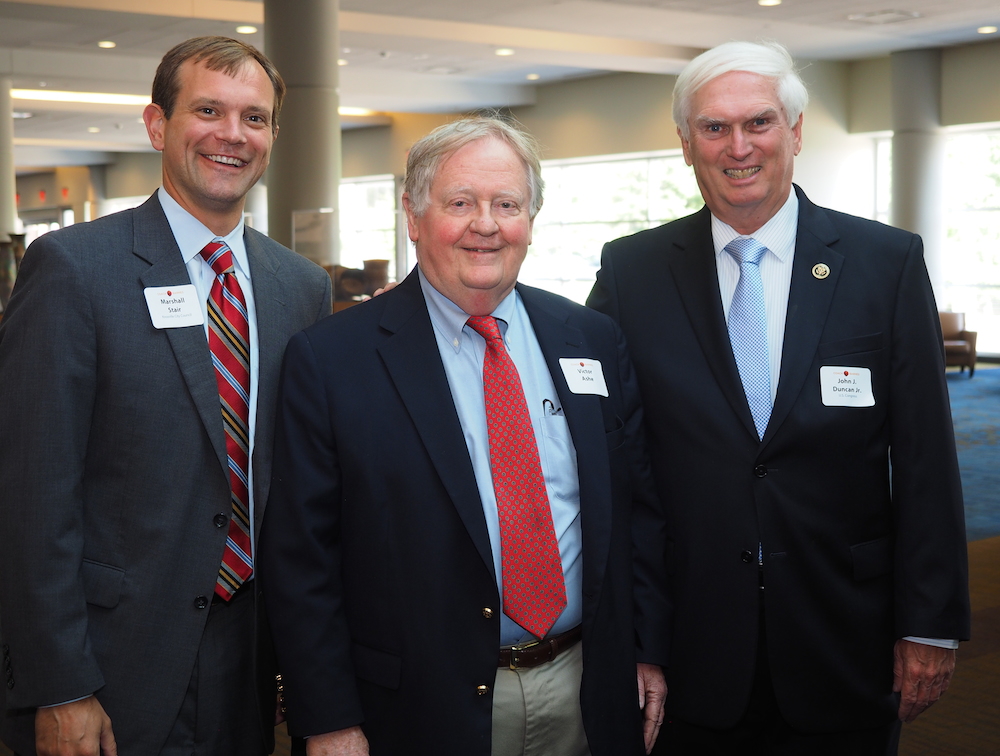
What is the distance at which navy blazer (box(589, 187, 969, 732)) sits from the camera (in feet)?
6.95

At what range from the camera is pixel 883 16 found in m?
12.9

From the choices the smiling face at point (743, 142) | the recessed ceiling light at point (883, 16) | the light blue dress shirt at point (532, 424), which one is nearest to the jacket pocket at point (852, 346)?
the smiling face at point (743, 142)

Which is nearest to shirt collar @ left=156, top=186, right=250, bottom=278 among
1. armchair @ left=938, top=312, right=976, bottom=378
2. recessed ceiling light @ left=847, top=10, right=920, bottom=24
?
recessed ceiling light @ left=847, top=10, right=920, bottom=24

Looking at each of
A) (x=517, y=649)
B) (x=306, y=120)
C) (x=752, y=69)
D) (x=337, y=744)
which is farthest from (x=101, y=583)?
(x=306, y=120)

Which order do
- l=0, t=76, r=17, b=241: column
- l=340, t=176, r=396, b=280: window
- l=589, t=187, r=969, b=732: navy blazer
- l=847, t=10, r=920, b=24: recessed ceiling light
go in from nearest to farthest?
l=589, t=187, r=969, b=732: navy blazer
l=847, t=10, r=920, b=24: recessed ceiling light
l=0, t=76, r=17, b=241: column
l=340, t=176, r=396, b=280: window

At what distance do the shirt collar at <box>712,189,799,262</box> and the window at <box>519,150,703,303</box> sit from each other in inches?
632

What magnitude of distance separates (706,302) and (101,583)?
1.40 m

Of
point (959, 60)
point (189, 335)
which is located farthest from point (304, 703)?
point (959, 60)

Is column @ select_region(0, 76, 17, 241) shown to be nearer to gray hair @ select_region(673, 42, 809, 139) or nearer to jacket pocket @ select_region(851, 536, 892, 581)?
gray hair @ select_region(673, 42, 809, 139)

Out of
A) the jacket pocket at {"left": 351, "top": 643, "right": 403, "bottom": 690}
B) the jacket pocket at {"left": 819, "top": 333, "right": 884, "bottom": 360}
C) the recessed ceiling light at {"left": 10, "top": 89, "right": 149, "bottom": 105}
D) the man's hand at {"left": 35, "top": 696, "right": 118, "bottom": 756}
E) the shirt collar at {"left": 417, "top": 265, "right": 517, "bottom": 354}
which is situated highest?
the recessed ceiling light at {"left": 10, "top": 89, "right": 149, "bottom": 105}

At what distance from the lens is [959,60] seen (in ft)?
51.0

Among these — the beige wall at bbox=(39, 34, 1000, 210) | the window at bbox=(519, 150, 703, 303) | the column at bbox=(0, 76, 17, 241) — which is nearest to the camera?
the beige wall at bbox=(39, 34, 1000, 210)

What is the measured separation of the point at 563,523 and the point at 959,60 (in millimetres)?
16215

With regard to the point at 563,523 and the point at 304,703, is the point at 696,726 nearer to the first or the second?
the point at 563,523
